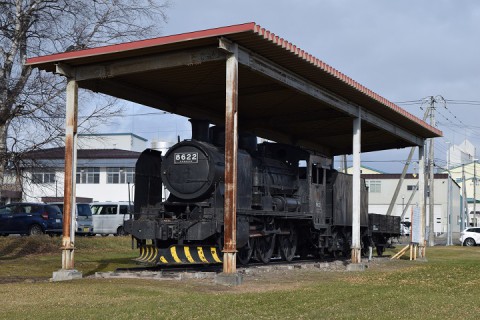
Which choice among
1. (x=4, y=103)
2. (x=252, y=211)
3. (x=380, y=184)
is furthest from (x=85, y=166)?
(x=252, y=211)

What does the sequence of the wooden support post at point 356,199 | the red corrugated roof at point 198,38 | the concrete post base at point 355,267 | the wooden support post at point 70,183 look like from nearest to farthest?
the red corrugated roof at point 198,38 < the wooden support post at point 70,183 < the concrete post base at point 355,267 < the wooden support post at point 356,199

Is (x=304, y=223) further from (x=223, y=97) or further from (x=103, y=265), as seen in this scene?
(x=103, y=265)

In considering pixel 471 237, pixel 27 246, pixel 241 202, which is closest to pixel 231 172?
pixel 241 202

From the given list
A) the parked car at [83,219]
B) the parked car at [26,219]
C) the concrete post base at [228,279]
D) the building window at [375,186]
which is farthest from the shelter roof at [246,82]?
the building window at [375,186]

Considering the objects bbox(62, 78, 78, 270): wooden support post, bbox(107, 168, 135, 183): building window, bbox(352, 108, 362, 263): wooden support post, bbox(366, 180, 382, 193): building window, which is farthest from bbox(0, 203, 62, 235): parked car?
bbox(366, 180, 382, 193): building window

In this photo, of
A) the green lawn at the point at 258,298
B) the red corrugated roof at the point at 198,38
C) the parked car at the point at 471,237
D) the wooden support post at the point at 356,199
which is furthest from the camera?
the parked car at the point at 471,237

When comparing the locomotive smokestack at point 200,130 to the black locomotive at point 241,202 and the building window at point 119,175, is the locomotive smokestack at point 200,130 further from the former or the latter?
the building window at point 119,175

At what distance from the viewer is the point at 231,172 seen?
14.9m

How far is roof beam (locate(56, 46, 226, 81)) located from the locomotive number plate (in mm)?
2758

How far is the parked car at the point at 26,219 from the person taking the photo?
3344 centimetres

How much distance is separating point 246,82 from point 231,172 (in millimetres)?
4978

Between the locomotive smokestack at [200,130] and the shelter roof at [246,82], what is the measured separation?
1118mm

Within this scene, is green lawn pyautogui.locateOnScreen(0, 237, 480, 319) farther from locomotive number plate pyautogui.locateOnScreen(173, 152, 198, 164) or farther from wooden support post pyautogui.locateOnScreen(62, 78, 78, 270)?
locomotive number plate pyautogui.locateOnScreen(173, 152, 198, 164)

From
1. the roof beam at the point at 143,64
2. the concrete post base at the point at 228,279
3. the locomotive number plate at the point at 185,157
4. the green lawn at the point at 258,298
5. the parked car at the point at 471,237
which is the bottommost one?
the parked car at the point at 471,237
